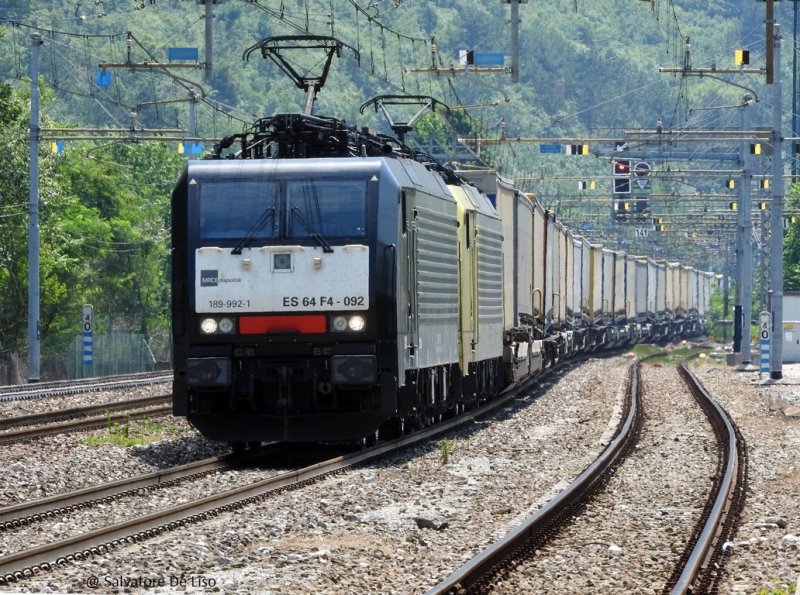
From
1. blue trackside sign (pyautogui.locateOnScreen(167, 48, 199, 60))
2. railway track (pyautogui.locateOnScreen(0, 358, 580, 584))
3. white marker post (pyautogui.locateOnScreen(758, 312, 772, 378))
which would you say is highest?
blue trackside sign (pyautogui.locateOnScreen(167, 48, 199, 60))

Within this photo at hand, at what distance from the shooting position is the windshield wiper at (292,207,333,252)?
50.1ft

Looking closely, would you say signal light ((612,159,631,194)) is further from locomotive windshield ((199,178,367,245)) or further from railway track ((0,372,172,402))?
locomotive windshield ((199,178,367,245))

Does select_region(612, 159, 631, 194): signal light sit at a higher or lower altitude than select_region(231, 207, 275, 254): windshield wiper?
higher

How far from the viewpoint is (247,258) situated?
1532cm

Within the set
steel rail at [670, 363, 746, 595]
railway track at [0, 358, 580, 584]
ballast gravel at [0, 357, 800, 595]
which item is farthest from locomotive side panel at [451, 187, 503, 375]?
railway track at [0, 358, 580, 584]

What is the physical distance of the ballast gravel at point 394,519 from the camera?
349 inches

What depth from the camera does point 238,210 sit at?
15484mm

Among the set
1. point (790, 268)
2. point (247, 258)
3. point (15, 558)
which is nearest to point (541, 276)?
point (247, 258)

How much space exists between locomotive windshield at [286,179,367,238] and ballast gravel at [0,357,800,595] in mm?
2521

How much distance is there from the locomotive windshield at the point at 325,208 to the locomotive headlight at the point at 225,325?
1.09 m

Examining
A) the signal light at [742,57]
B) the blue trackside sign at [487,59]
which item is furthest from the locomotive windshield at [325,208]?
the signal light at [742,57]

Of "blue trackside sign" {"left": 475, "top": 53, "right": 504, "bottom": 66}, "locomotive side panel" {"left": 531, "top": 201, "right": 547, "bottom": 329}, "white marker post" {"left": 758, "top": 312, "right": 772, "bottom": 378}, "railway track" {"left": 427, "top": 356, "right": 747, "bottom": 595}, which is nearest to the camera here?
"railway track" {"left": 427, "top": 356, "right": 747, "bottom": 595}

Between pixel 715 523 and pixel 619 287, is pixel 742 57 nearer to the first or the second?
pixel 715 523

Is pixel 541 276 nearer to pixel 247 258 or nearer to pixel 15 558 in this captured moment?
pixel 247 258
